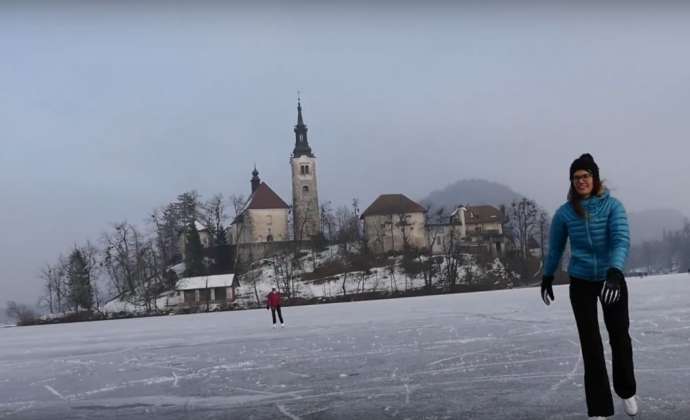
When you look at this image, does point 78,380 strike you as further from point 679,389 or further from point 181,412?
point 679,389

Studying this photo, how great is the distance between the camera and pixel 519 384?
5.05 meters

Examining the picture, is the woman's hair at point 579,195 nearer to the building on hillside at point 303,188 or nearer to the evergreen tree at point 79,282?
the evergreen tree at point 79,282

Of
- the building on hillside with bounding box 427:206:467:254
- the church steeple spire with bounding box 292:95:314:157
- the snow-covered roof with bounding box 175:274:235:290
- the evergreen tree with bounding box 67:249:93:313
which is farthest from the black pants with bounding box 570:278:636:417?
the church steeple spire with bounding box 292:95:314:157

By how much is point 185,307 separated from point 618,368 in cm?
5173

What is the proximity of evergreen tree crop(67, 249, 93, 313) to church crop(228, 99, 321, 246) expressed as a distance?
1852 centimetres

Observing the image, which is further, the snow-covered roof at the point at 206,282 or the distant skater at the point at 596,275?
the snow-covered roof at the point at 206,282

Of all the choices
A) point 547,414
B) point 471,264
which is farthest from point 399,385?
point 471,264

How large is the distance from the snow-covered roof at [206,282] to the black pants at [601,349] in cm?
5491

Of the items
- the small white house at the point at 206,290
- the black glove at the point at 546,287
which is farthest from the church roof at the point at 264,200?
the black glove at the point at 546,287

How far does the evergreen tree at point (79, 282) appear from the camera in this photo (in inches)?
2194

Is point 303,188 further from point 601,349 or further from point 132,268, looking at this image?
point 601,349

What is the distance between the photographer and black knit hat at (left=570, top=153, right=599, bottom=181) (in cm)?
324

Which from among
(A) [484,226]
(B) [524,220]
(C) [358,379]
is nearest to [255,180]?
(A) [484,226]

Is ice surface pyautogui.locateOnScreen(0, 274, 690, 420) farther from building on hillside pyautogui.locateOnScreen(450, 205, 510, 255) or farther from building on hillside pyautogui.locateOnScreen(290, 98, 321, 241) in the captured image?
building on hillside pyautogui.locateOnScreen(290, 98, 321, 241)
